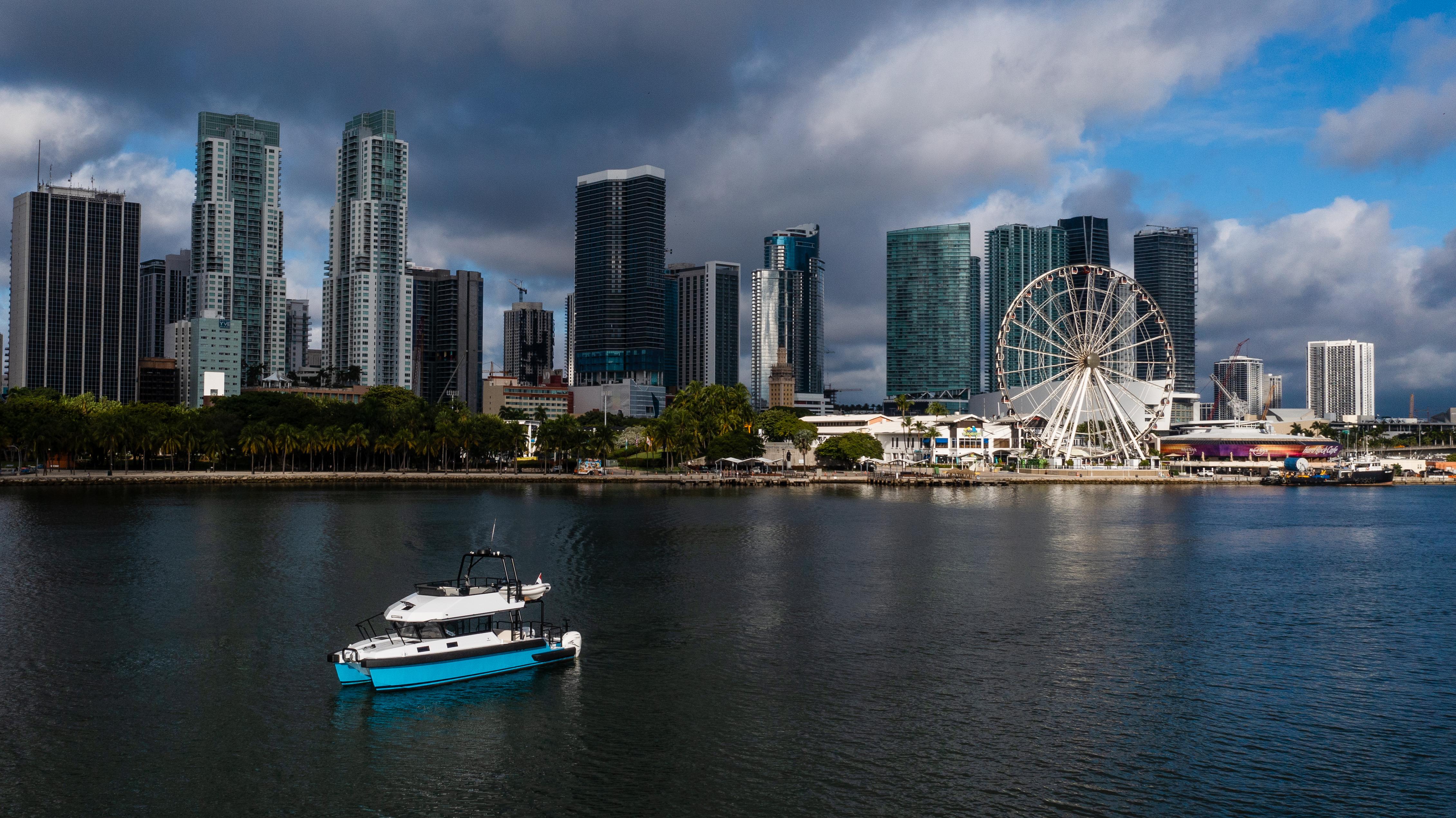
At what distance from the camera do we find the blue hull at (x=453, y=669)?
38.2 metres

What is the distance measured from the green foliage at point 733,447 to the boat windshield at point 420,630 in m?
140

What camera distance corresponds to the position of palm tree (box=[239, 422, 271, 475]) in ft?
564

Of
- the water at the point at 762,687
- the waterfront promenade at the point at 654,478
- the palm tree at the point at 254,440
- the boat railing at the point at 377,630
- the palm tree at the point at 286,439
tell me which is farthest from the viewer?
the palm tree at the point at 286,439

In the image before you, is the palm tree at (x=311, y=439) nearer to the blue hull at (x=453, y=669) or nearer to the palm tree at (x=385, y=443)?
the palm tree at (x=385, y=443)

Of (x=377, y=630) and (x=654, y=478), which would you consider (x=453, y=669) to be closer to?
(x=377, y=630)

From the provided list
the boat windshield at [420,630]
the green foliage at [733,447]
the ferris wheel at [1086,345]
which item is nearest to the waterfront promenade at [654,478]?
the green foliage at [733,447]

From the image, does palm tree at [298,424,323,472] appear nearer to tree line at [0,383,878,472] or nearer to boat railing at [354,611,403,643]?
tree line at [0,383,878,472]

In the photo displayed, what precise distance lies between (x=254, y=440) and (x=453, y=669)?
15032 centimetres

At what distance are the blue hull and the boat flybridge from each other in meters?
0.03

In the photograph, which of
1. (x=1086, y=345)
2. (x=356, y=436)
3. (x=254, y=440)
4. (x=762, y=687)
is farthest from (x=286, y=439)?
(x=762, y=687)

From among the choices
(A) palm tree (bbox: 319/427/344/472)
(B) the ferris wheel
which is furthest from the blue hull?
(A) palm tree (bbox: 319/427/344/472)

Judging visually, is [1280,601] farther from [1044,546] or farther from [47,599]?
[47,599]

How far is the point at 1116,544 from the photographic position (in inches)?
3314

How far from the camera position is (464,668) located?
131 feet
